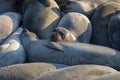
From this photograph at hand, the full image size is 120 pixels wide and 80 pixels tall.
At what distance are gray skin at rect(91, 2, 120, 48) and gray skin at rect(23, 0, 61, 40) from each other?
1.90 feet

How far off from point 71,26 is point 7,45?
0.96 m

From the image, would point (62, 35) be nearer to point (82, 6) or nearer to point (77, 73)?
point (82, 6)

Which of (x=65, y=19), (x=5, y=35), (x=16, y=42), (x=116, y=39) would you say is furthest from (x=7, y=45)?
(x=116, y=39)

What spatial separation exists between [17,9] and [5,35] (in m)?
1.24

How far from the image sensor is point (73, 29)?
596 cm

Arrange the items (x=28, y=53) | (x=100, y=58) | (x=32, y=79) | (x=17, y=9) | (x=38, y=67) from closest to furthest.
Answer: (x=32, y=79)
(x=38, y=67)
(x=100, y=58)
(x=28, y=53)
(x=17, y=9)

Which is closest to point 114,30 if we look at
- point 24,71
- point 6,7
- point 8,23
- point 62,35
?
point 62,35

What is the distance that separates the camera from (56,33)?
567 cm

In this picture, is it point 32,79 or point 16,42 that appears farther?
point 16,42

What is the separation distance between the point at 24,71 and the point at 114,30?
1750mm

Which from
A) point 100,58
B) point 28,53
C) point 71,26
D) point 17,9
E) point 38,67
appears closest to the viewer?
point 38,67

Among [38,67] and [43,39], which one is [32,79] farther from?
[43,39]

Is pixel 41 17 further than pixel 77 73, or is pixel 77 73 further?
pixel 41 17

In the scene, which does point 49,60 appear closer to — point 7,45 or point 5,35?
point 7,45
